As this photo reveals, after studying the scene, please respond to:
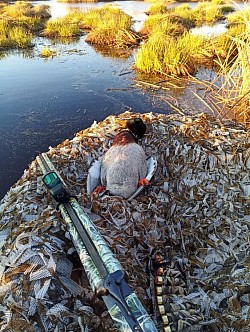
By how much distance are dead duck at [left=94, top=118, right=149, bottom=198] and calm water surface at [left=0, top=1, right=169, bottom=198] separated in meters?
1.84

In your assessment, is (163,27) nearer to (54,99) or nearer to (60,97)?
(60,97)

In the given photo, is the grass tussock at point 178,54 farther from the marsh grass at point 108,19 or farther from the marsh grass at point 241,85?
the marsh grass at point 108,19

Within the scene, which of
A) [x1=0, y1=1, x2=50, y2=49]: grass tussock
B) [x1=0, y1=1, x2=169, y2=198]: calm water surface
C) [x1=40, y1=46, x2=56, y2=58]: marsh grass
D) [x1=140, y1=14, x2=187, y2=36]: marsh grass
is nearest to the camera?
[x1=0, y1=1, x2=169, y2=198]: calm water surface

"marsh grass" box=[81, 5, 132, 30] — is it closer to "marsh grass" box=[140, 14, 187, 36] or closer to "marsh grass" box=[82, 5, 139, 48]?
"marsh grass" box=[82, 5, 139, 48]

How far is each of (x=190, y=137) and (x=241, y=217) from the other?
1.40 meters

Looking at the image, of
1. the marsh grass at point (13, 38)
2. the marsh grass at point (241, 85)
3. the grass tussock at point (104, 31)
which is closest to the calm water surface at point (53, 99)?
the marsh grass at point (241, 85)

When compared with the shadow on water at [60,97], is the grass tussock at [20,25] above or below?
above

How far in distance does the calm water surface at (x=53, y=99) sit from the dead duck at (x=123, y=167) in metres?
1.84

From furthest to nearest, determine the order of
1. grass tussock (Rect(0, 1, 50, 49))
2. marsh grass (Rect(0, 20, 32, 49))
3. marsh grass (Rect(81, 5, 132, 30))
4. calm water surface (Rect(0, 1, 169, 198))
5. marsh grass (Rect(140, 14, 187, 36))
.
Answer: marsh grass (Rect(81, 5, 132, 30)) → grass tussock (Rect(0, 1, 50, 49)) → marsh grass (Rect(0, 20, 32, 49)) → marsh grass (Rect(140, 14, 187, 36)) → calm water surface (Rect(0, 1, 169, 198))

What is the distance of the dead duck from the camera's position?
3.70 m

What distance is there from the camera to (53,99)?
7.75 metres

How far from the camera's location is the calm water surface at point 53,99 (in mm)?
5930

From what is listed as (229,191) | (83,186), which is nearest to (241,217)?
(229,191)

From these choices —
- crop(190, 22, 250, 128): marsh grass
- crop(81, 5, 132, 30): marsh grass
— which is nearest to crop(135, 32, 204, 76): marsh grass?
crop(190, 22, 250, 128): marsh grass
